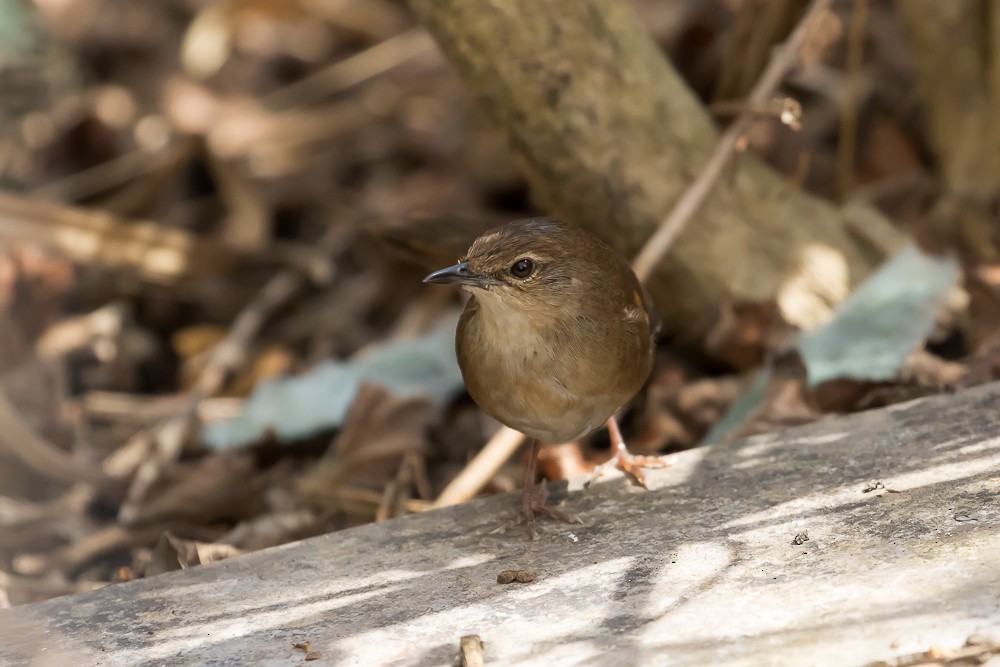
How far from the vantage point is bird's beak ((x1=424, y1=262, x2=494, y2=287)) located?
3.24 m

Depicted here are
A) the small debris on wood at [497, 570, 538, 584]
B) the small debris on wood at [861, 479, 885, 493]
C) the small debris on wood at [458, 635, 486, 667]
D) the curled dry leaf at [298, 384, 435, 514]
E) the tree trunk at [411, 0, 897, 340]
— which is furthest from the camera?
the curled dry leaf at [298, 384, 435, 514]

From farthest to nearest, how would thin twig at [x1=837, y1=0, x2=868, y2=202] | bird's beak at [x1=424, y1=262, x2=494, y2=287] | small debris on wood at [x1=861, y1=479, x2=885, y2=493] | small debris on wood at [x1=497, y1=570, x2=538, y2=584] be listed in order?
thin twig at [x1=837, y1=0, x2=868, y2=202] < bird's beak at [x1=424, y1=262, x2=494, y2=287] < small debris on wood at [x1=861, y1=479, x2=885, y2=493] < small debris on wood at [x1=497, y1=570, x2=538, y2=584]

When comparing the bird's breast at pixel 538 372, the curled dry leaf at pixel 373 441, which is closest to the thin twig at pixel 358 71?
the curled dry leaf at pixel 373 441

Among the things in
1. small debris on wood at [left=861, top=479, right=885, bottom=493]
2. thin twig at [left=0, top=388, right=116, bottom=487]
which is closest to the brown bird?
small debris on wood at [left=861, top=479, right=885, bottom=493]

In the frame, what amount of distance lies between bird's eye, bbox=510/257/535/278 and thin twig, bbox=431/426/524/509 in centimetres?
79

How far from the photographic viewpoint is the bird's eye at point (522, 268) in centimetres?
337

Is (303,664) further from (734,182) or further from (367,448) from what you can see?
(734,182)

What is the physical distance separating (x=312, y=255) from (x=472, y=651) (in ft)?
12.6

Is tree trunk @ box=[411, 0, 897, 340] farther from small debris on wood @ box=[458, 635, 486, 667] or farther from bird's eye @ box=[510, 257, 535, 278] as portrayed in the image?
small debris on wood @ box=[458, 635, 486, 667]

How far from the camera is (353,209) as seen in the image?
653cm

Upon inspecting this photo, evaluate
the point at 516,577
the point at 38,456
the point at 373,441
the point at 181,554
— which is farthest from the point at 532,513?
the point at 38,456

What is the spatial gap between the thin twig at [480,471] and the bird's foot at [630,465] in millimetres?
520

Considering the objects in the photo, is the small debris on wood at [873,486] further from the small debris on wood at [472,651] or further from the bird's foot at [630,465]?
the small debris on wood at [472,651]

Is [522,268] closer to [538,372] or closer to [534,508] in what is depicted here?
[538,372]
